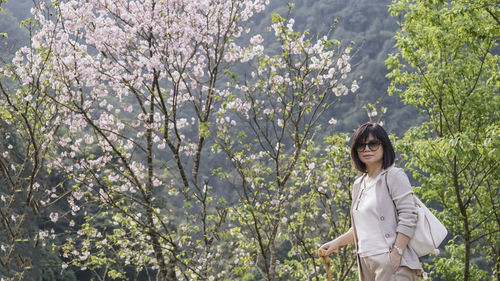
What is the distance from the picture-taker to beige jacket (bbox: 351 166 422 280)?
90.0 inches

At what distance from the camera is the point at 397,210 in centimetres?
235

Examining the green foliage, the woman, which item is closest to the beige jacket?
the woman

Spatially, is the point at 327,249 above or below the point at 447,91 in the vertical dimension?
below

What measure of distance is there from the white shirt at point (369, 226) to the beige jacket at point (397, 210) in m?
0.02

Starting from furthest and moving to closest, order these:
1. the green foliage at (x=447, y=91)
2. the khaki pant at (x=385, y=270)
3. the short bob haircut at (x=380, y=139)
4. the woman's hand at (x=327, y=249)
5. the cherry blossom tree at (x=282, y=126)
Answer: the green foliage at (x=447, y=91), the cherry blossom tree at (x=282, y=126), the woman's hand at (x=327, y=249), the short bob haircut at (x=380, y=139), the khaki pant at (x=385, y=270)

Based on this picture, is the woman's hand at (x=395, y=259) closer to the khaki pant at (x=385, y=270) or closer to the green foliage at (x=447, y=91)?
the khaki pant at (x=385, y=270)

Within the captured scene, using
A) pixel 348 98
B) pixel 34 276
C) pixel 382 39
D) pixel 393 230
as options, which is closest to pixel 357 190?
pixel 393 230

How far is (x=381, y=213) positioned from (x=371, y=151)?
321 mm

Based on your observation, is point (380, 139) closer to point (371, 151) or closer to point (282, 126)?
point (371, 151)

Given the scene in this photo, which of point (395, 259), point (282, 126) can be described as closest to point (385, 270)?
point (395, 259)

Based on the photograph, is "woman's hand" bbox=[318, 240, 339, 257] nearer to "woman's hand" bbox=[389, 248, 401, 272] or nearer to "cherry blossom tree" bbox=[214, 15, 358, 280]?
"woman's hand" bbox=[389, 248, 401, 272]

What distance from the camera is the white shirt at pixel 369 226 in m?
2.35

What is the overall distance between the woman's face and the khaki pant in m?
0.47

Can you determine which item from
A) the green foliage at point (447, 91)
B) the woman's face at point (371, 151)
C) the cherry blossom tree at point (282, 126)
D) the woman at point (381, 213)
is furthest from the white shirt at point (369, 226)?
the green foliage at point (447, 91)
